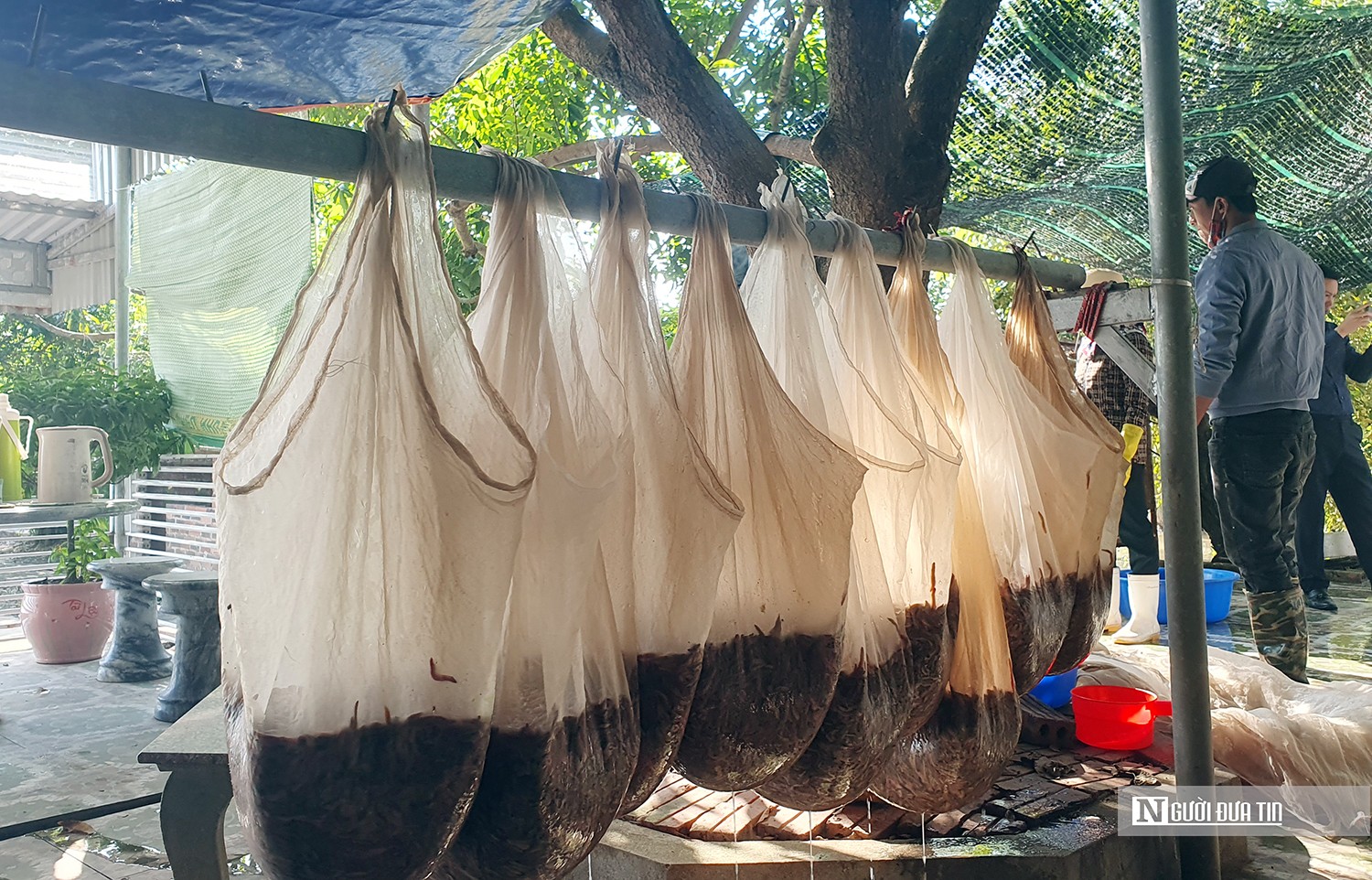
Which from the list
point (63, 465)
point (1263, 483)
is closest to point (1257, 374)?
point (1263, 483)

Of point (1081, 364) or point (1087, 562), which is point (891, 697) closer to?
point (1087, 562)

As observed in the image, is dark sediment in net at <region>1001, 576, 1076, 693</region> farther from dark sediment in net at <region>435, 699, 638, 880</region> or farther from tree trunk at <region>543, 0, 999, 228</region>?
tree trunk at <region>543, 0, 999, 228</region>

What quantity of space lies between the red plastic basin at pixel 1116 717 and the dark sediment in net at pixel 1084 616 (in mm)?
990

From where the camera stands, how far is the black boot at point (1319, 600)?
219 inches

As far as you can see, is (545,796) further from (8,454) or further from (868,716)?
(8,454)

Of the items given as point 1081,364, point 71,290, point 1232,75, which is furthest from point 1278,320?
point 71,290

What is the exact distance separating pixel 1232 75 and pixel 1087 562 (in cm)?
346

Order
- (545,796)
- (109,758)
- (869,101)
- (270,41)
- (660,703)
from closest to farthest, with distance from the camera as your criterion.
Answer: (545,796)
(660,703)
(270,41)
(869,101)
(109,758)

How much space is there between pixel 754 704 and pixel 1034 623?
2.30 feet

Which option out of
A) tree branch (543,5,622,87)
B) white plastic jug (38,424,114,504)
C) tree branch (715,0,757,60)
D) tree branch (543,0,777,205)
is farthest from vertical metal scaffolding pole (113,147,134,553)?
tree branch (543,0,777,205)

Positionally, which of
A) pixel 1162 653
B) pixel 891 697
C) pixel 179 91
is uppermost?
pixel 179 91

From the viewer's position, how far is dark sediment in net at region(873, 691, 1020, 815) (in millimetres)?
1620

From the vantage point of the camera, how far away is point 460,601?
37.2 inches

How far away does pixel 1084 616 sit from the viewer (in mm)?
1886
